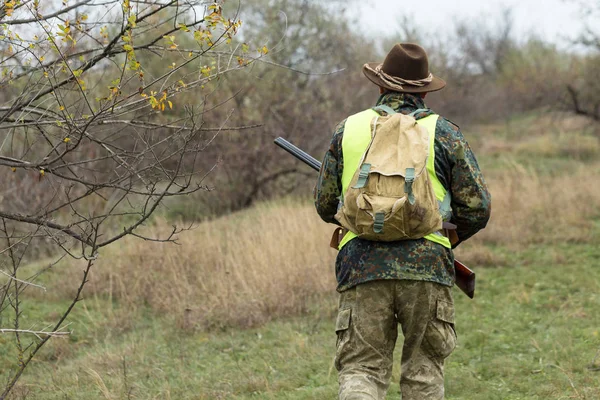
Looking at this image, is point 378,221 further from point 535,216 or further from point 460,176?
point 535,216

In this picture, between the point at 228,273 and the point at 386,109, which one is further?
the point at 228,273

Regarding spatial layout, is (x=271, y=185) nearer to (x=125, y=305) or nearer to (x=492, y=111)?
(x=125, y=305)

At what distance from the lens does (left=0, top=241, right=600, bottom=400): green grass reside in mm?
5379

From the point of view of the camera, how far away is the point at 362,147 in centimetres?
351

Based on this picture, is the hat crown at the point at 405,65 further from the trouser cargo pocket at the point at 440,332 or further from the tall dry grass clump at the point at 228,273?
the tall dry grass clump at the point at 228,273

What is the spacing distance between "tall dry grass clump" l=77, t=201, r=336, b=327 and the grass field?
18 mm

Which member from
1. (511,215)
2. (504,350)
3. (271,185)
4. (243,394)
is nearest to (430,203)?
(243,394)

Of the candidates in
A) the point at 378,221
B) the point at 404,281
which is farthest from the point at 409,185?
the point at 404,281

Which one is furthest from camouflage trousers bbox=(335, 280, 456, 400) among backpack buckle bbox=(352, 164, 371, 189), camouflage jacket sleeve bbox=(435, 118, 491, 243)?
backpack buckle bbox=(352, 164, 371, 189)

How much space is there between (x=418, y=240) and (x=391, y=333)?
470 millimetres

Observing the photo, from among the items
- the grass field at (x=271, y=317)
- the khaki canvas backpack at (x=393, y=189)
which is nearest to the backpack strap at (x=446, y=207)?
the khaki canvas backpack at (x=393, y=189)

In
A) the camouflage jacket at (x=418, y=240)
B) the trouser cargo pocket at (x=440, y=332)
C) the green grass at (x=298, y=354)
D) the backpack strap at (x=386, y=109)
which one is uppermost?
the backpack strap at (x=386, y=109)

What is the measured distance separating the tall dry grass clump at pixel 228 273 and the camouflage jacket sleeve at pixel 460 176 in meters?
3.80

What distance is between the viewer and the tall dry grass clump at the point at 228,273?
7.38 m
